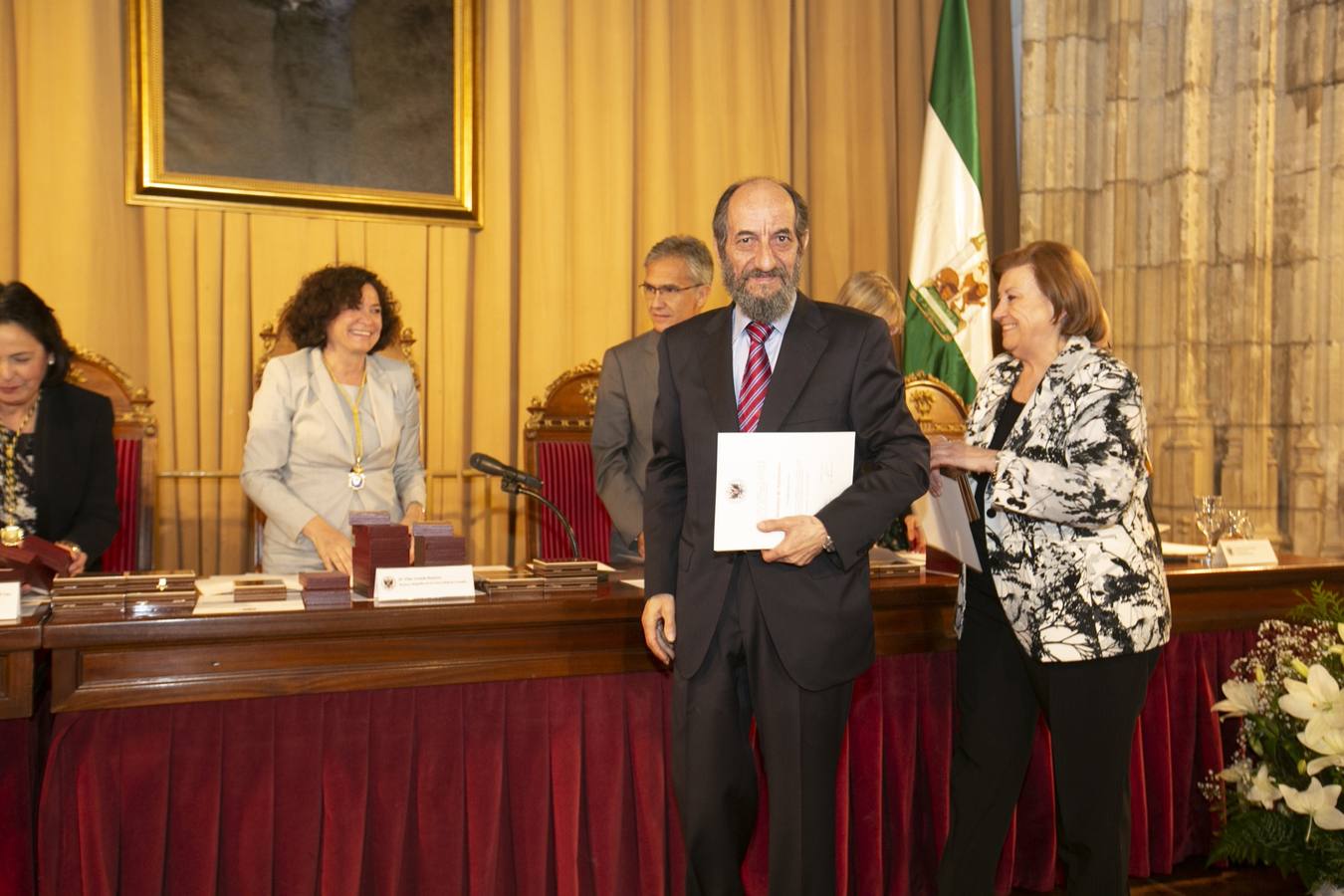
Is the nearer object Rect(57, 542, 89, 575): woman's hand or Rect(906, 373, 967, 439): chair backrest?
Rect(57, 542, 89, 575): woman's hand

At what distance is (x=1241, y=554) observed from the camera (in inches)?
131

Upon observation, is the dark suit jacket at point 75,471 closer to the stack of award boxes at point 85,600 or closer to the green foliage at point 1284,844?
the stack of award boxes at point 85,600

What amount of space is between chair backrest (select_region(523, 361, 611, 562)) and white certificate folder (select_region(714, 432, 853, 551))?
2.02 metres

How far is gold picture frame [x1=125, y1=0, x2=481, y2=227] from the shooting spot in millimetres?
4676

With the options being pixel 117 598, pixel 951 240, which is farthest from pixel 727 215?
pixel 951 240

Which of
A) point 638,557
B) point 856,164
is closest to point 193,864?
point 638,557

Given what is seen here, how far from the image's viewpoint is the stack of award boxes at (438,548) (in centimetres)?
258

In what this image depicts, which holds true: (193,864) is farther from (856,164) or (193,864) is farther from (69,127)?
(856,164)

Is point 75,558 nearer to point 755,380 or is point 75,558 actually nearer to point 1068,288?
point 755,380

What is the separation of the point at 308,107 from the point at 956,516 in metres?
3.60

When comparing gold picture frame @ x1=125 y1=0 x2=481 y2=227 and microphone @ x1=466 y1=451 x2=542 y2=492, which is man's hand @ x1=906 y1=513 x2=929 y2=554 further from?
gold picture frame @ x1=125 y1=0 x2=481 y2=227

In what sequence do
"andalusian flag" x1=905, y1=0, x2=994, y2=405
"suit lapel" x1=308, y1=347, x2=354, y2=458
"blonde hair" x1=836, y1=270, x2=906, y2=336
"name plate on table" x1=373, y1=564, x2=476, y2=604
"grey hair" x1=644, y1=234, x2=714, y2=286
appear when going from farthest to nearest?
1. "andalusian flag" x1=905, y1=0, x2=994, y2=405
2. "blonde hair" x1=836, y1=270, x2=906, y2=336
3. "grey hair" x1=644, y1=234, x2=714, y2=286
4. "suit lapel" x1=308, y1=347, x2=354, y2=458
5. "name plate on table" x1=373, y1=564, x2=476, y2=604

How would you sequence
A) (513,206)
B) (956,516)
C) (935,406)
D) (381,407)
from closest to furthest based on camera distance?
1. (956,516)
2. (381,407)
3. (935,406)
4. (513,206)

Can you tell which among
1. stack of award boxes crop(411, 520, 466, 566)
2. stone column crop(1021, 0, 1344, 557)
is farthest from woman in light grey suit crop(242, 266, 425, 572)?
stone column crop(1021, 0, 1344, 557)
